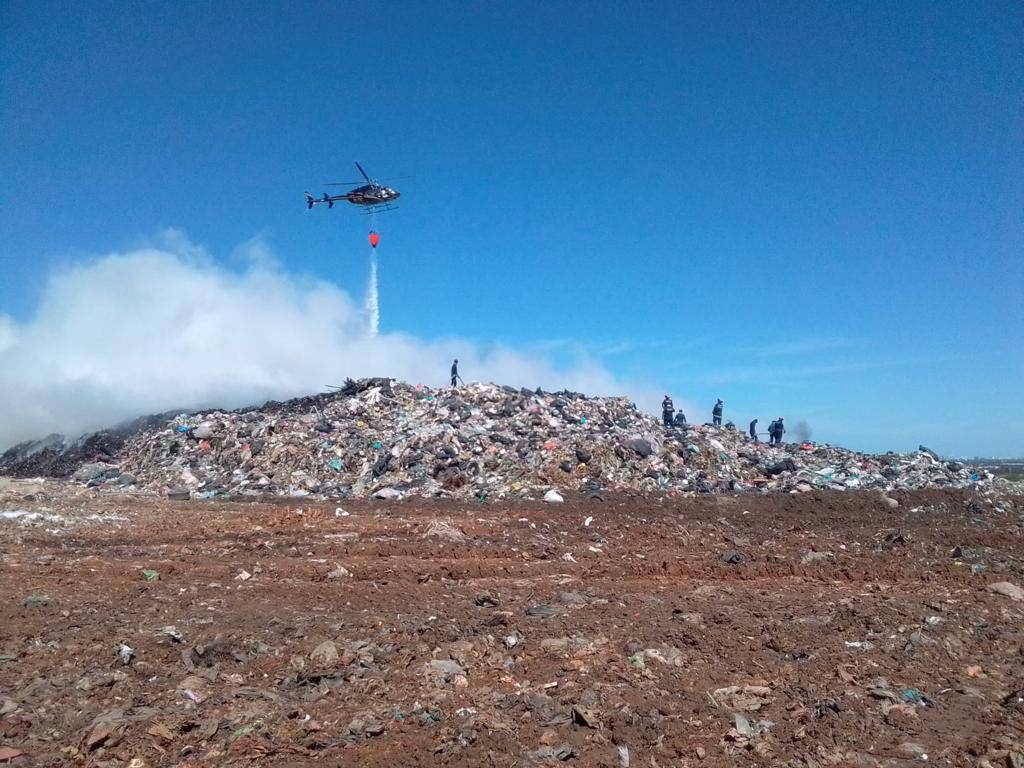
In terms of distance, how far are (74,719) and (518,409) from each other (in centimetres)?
1393

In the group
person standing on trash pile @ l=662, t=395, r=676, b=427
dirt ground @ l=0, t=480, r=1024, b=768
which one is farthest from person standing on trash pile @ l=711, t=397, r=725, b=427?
dirt ground @ l=0, t=480, r=1024, b=768

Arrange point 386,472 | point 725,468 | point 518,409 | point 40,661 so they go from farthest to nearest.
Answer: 1. point 518,409
2. point 725,468
3. point 386,472
4. point 40,661

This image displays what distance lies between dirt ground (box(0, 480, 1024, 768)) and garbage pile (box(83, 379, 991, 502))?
495 centimetres

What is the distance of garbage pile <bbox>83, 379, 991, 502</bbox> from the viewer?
45.6 feet

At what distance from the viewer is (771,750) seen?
3703mm

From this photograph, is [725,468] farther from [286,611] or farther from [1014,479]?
[286,611]

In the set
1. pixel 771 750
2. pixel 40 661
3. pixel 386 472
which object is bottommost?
pixel 771 750

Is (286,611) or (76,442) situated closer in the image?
(286,611)

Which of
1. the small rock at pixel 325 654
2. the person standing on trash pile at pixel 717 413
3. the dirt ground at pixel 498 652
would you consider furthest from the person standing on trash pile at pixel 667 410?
the small rock at pixel 325 654

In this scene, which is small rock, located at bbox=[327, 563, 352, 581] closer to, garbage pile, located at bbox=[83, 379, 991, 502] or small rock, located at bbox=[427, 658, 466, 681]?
small rock, located at bbox=[427, 658, 466, 681]

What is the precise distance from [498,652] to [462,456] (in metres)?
9.78

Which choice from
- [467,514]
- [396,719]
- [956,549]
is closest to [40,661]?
[396,719]

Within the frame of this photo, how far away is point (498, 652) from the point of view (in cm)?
486

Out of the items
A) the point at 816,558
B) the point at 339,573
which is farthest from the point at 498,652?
the point at 816,558
